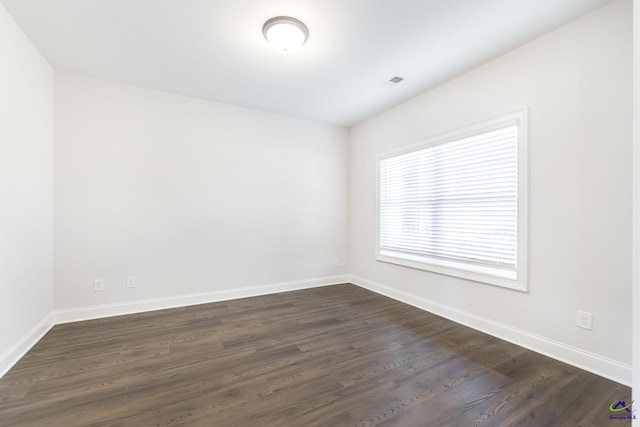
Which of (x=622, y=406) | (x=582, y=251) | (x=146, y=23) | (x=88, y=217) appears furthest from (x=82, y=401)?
(x=582, y=251)

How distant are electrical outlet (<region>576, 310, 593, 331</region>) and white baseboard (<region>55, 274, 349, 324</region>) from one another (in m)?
3.06

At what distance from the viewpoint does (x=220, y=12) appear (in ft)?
6.68

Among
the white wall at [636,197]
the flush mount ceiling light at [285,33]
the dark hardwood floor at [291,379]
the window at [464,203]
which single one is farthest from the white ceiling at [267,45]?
the dark hardwood floor at [291,379]

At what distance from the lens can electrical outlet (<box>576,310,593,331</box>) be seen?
201cm

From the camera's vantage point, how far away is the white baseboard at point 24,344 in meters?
1.96

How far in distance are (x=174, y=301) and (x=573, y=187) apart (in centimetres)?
426

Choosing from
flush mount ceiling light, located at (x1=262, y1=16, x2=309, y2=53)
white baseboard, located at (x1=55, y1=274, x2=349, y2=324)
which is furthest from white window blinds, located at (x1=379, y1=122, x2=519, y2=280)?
flush mount ceiling light, located at (x1=262, y1=16, x2=309, y2=53)

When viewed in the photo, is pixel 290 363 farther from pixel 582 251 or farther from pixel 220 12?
pixel 220 12

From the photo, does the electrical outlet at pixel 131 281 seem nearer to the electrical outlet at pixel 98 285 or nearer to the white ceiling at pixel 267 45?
the electrical outlet at pixel 98 285

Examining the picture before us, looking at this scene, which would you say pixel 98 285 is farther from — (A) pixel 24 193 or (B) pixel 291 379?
(B) pixel 291 379

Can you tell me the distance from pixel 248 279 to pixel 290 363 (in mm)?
1917

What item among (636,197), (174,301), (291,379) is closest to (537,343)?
(636,197)

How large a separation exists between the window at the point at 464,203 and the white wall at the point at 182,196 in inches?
50.5

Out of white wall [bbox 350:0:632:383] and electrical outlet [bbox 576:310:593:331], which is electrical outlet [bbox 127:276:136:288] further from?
electrical outlet [bbox 576:310:593:331]
